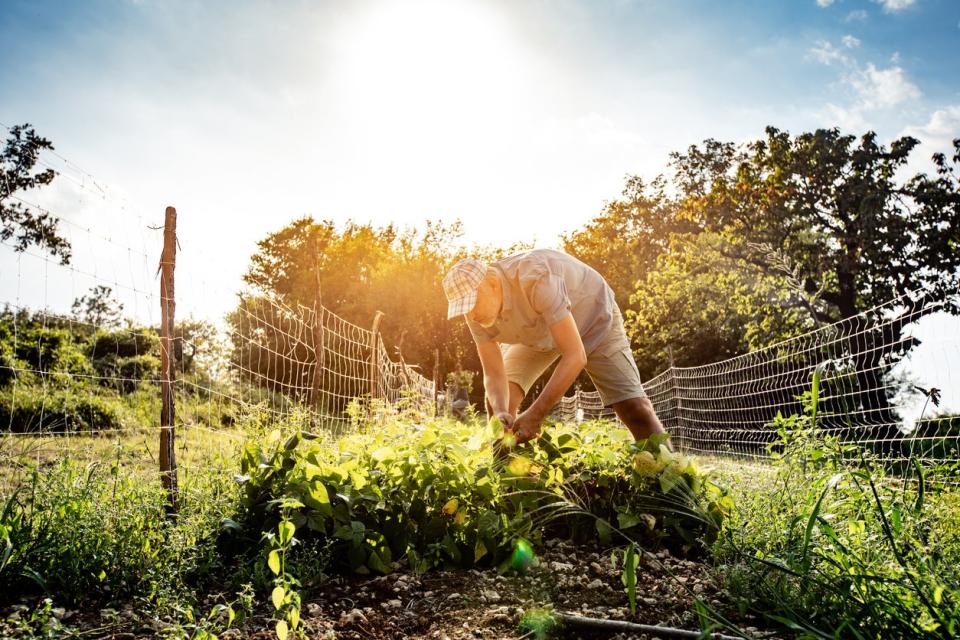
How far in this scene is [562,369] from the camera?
325 centimetres

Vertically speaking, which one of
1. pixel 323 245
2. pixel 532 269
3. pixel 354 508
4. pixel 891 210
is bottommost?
pixel 354 508

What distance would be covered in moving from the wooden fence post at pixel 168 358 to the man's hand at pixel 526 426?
1.52 meters

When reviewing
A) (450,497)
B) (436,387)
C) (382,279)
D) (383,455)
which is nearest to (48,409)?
(383,455)

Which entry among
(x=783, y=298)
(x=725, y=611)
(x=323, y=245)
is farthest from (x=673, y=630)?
(x=323, y=245)

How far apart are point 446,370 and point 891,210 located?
75.0 feet

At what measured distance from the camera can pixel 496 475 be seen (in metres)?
2.84

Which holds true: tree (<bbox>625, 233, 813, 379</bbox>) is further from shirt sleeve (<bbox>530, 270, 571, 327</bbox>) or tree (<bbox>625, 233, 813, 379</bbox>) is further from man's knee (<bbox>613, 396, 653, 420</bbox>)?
shirt sleeve (<bbox>530, 270, 571, 327</bbox>)

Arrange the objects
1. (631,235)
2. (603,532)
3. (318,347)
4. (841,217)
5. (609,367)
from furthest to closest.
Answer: (631,235) < (841,217) < (318,347) < (609,367) < (603,532)

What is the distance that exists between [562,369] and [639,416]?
2.85 feet

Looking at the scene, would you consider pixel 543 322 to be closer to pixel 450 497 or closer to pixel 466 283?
pixel 466 283

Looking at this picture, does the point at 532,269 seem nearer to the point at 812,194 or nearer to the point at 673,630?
the point at 673,630

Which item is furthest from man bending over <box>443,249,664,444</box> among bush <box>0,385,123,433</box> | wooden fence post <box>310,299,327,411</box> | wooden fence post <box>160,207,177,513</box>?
bush <box>0,385,123,433</box>

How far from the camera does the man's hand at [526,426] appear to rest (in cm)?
307

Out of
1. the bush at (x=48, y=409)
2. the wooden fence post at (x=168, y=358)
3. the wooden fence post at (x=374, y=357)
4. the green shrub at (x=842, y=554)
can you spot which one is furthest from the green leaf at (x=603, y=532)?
the bush at (x=48, y=409)
